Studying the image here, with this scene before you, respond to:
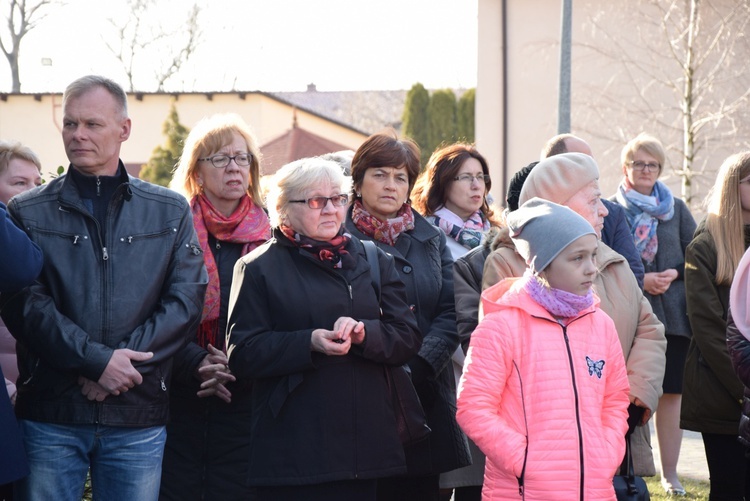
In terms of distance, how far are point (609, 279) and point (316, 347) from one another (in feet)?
4.83

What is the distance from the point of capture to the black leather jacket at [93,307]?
14.4ft

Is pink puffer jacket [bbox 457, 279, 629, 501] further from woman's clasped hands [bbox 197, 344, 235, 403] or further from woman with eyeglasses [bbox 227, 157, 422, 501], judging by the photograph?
woman's clasped hands [bbox 197, 344, 235, 403]

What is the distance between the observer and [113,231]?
4.57 meters

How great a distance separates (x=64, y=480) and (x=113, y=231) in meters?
1.07

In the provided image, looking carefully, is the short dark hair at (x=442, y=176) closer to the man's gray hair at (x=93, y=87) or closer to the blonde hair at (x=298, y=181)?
the blonde hair at (x=298, y=181)

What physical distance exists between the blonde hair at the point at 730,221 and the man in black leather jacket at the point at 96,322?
3.13m

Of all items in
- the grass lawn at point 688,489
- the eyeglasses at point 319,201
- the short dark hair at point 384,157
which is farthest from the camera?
the grass lawn at point 688,489

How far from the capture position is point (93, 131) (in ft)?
15.4

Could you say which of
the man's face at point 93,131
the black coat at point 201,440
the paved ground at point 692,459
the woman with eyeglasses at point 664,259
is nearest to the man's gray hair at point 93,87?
the man's face at point 93,131

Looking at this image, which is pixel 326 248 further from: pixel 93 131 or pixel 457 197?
pixel 457 197

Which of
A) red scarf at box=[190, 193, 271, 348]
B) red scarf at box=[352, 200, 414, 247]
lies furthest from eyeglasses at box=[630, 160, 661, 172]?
red scarf at box=[190, 193, 271, 348]

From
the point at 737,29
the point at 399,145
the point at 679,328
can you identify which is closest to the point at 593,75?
the point at 737,29

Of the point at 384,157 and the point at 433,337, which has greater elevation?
the point at 384,157

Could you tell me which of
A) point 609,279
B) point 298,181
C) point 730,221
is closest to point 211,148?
point 298,181
